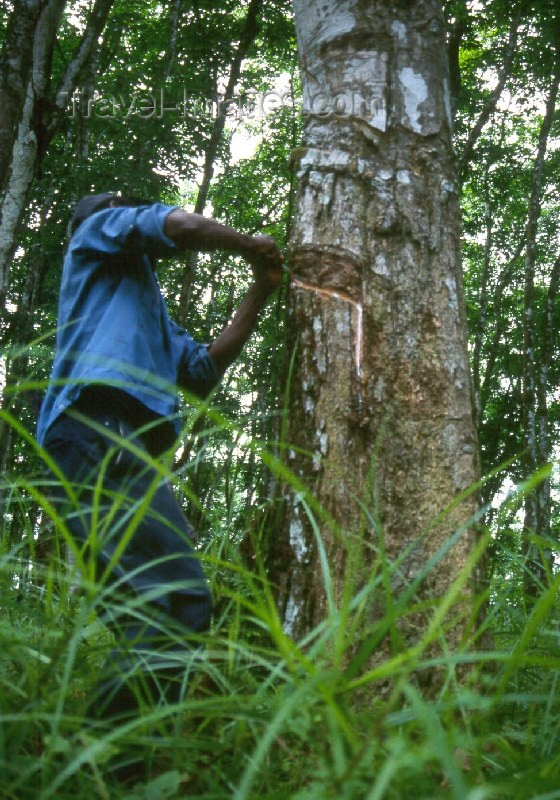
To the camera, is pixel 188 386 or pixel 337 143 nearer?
pixel 337 143

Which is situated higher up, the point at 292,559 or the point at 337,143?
the point at 337,143

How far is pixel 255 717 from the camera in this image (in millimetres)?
1242

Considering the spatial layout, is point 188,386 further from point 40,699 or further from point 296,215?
point 40,699

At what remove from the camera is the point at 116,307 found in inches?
95.9

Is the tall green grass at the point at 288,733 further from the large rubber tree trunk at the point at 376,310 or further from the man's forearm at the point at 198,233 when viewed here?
the man's forearm at the point at 198,233

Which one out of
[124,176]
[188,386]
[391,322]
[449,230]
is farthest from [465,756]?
[124,176]

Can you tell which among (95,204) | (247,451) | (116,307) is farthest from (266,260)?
(247,451)

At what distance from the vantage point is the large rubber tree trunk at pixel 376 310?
2.17 m

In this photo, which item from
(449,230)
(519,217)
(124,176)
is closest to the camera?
(449,230)

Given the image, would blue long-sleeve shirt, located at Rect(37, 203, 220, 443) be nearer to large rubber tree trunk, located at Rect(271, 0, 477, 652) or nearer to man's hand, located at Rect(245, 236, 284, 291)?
man's hand, located at Rect(245, 236, 284, 291)

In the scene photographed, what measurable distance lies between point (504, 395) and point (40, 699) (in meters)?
14.7

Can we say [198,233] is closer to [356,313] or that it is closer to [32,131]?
[356,313]

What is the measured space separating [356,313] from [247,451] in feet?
1.94

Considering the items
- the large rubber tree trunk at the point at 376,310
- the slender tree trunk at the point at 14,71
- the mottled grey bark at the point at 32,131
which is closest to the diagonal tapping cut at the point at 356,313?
the large rubber tree trunk at the point at 376,310
